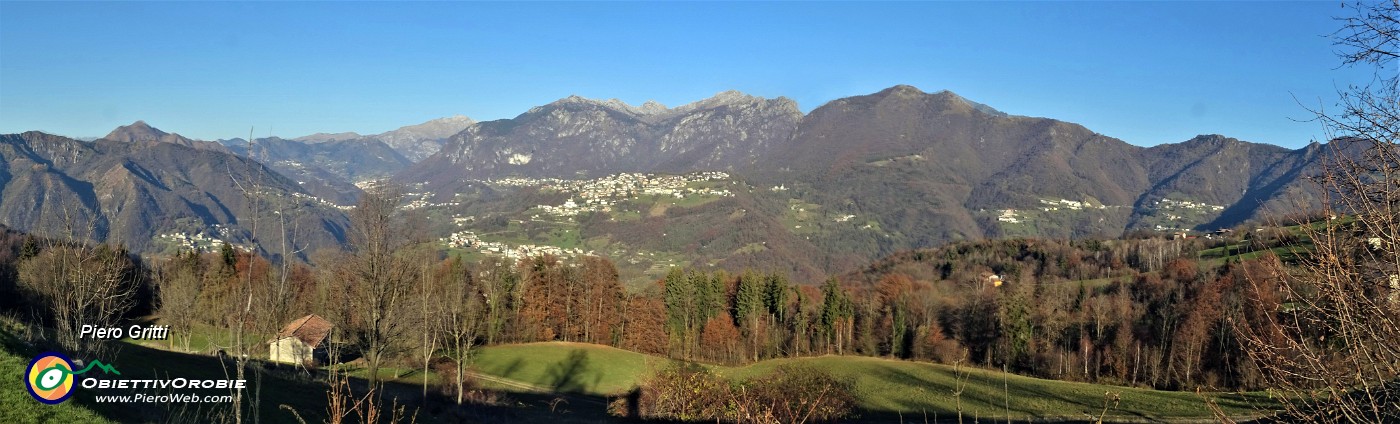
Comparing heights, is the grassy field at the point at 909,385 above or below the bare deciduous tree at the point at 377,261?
below

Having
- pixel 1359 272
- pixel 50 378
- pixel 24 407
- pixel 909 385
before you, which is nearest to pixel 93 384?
pixel 50 378

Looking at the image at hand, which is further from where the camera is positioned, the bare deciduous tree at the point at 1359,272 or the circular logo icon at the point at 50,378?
the circular logo icon at the point at 50,378

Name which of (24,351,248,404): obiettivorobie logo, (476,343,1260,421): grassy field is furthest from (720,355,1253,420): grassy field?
(24,351,248,404): obiettivorobie logo

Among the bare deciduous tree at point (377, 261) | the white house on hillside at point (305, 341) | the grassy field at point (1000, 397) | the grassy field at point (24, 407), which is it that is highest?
the bare deciduous tree at point (377, 261)

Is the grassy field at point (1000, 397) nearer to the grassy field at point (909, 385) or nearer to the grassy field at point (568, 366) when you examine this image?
the grassy field at point (909, 385)

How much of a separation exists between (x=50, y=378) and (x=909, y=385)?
137 feet

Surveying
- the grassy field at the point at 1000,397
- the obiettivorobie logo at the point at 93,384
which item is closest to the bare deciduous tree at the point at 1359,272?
the obiettivorobie logo at the point at 93,384

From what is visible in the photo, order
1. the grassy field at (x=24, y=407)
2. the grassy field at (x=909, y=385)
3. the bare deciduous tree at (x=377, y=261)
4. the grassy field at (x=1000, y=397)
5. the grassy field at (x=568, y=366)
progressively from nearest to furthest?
the grassy field at (x=24, y=407) < the bare deciduous tree at (x=377, y=261) < the grassy field at (x=1000, y=397) < the grassy field at (x=909, y=385) < the grassy field at (x=568, y=366)

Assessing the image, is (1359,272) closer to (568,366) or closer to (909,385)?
(909,385)

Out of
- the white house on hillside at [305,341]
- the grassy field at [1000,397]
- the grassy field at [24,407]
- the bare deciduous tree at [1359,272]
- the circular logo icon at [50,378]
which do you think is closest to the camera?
the bare deciduous tree at [1359,272]

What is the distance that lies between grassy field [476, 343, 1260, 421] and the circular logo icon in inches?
907

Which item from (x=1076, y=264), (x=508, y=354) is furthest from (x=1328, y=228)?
(x=1076, y=264)

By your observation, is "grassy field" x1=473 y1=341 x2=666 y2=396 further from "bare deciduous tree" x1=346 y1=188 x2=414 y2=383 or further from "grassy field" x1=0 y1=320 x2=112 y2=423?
"grassy field" x1=0 y1=320 x2=112 y2=423

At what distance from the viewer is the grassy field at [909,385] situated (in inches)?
1272
